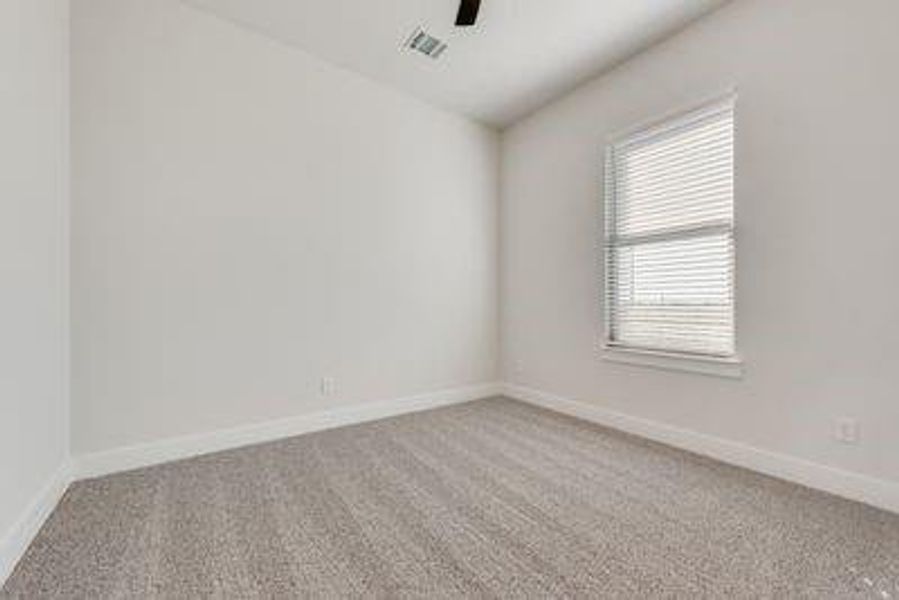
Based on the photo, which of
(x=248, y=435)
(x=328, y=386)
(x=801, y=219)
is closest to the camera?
(x=801, y=219)

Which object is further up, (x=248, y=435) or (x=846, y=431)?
(x=846, y=431)

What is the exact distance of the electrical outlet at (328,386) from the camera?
3.36m

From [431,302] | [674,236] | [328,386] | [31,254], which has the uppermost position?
[674,236]

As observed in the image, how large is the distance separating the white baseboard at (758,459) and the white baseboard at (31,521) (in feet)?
11.0

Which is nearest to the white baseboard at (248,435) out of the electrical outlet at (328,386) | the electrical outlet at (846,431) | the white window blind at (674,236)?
the electrical outlet at (328,386)

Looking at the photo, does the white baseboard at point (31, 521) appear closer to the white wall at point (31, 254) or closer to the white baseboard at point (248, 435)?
the white wall at point (31, 254)

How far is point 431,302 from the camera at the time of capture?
13.2ft

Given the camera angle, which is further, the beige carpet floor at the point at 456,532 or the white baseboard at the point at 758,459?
the white baseboard at the point at 758,459

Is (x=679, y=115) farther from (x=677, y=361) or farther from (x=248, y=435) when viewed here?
(x=248, y=435)

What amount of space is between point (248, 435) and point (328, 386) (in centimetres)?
65

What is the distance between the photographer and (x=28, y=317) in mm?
1847

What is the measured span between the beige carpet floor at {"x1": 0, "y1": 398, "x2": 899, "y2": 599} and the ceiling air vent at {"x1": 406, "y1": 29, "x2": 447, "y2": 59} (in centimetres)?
289

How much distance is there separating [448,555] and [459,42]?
3193 mm

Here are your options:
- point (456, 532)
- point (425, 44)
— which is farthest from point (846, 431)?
point (425, 44)
